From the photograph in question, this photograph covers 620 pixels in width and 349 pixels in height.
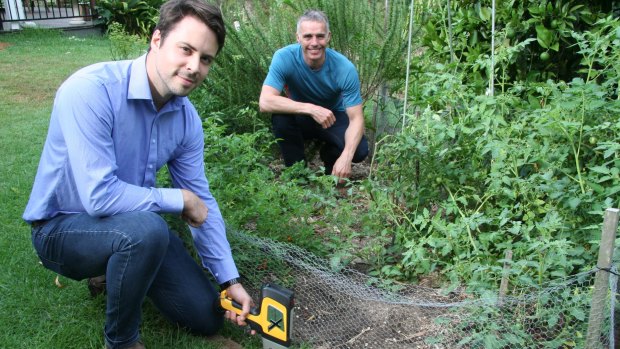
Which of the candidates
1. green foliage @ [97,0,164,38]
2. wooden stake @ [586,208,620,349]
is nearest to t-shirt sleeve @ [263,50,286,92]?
wooden stake @ [586,208,620,349]

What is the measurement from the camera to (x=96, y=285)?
8.77 feet

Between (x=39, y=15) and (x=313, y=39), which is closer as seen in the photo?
(x=313, y=39)

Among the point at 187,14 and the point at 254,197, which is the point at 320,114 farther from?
the point at 187,14

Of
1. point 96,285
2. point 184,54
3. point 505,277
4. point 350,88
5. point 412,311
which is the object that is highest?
point 184,54

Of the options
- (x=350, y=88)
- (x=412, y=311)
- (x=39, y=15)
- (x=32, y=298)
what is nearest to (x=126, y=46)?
(x=350, y=88)

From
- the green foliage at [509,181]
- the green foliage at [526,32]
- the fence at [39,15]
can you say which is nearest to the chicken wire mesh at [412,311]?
the green foliage at [509,181]

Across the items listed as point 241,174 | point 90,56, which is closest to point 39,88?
point 90,56

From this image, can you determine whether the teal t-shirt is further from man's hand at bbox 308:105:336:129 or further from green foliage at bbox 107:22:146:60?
green foliage at bbox 107:22:146:60

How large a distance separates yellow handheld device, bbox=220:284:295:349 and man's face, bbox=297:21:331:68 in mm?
2173

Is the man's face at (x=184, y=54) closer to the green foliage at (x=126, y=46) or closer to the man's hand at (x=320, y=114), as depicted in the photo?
the man's hand at (x=320, y=114)

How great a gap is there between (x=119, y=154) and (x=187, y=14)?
569 mm

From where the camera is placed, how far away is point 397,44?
456 centimetres

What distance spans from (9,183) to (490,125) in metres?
3.01

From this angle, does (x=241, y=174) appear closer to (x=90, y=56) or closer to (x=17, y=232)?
(x=17, y=232)
